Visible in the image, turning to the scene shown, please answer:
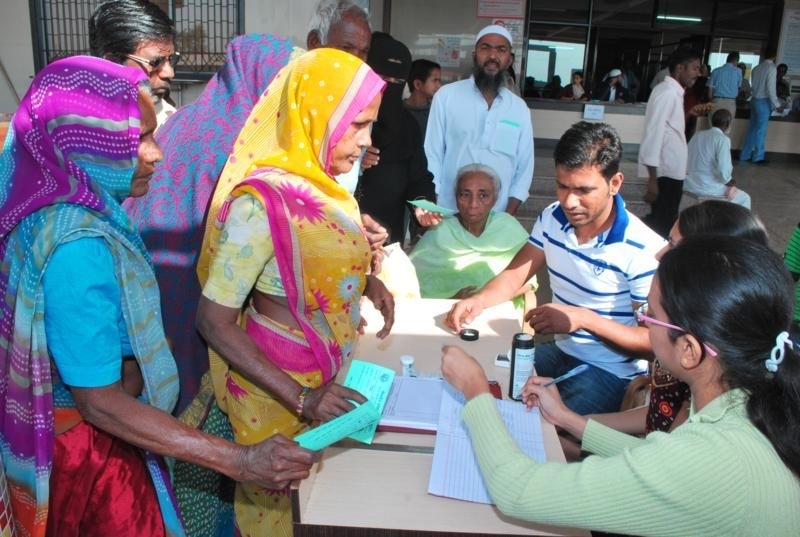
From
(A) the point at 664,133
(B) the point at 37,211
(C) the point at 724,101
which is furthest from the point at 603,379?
(C) the point at 724,101

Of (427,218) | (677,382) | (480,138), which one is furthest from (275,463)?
(480,138)

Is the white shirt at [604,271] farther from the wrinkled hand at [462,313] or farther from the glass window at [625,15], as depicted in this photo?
the glass window at [625,15]

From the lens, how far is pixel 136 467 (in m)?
1.55

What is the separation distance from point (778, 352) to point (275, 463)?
3.25 feet

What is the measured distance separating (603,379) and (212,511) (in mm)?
1481

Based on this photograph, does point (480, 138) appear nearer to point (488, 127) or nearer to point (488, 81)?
point (488, 127)

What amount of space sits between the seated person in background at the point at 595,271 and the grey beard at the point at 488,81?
5.15 ft

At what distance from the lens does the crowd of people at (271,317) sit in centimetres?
122

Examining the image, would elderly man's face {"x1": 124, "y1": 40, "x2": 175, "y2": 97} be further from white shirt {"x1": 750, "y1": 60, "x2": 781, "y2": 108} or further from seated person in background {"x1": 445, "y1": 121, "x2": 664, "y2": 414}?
white shirt {"x1": 750, "y1": 60, "x2": 781, "y2": 108}

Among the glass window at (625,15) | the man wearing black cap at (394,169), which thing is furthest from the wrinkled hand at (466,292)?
the glass window at (625,15)

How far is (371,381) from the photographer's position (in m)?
1.76

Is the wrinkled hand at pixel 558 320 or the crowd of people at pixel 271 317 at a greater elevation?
the crowd of people at pixel 271 317

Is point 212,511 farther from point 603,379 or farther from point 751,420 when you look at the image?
point 751,420

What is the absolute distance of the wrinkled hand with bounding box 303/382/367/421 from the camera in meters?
1.53
